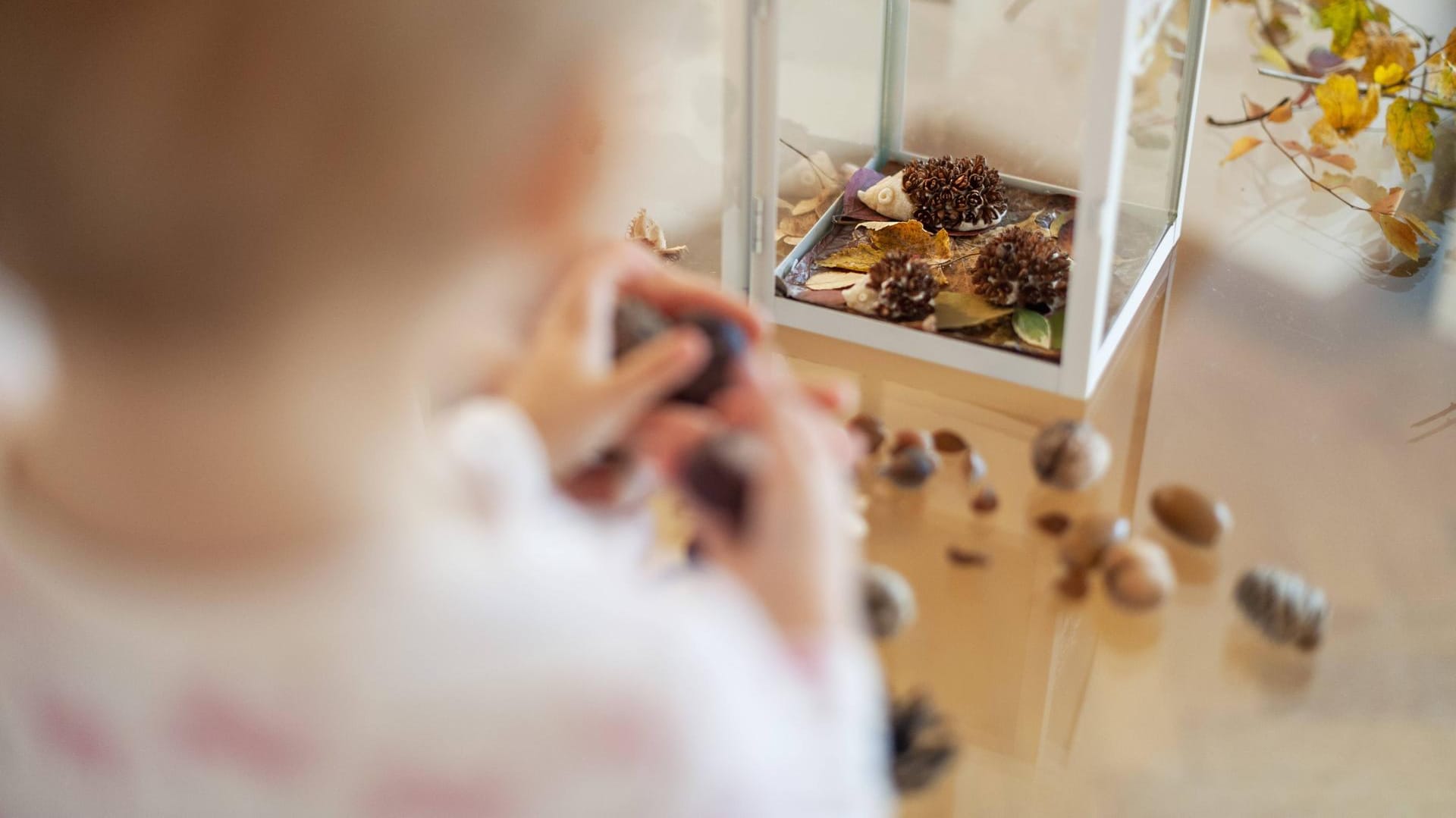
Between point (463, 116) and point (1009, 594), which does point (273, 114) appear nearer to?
point (463, 116)

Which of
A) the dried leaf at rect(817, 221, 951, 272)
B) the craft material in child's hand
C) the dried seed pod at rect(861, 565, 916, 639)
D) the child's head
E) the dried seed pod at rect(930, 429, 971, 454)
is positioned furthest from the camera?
the dried leaf at rect(817, 221, 951, 272)

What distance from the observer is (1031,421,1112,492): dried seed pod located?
574 mm

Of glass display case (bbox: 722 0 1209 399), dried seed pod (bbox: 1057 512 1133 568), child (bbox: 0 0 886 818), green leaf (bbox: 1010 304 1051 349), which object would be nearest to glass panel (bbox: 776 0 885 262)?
glass display case (bbox: 722 0 1209 399)

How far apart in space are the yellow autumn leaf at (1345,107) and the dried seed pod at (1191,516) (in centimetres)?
38

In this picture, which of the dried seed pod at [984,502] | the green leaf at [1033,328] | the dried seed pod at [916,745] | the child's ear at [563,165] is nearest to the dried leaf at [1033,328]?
the green leaf at [1033,328]

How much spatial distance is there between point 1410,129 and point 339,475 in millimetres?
754

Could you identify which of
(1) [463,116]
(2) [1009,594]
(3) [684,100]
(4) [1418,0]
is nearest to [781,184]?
(3) [684,100]

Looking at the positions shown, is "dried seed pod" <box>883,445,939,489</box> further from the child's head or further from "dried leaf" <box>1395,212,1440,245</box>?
"dried leaf" <box>1395,212,1440,245</box>

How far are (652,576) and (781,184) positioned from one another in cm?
33

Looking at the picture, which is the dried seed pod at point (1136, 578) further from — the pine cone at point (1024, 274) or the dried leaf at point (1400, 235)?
the dried leaf at point (1400, 235)

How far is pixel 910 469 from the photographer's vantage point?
1.88 ft

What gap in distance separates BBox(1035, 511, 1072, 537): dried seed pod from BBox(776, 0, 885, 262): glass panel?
0.20 metres

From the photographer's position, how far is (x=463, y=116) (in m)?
0.28

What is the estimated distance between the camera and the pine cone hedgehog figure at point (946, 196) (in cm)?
72
